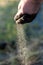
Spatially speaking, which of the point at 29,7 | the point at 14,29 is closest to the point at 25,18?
the point at 29,7

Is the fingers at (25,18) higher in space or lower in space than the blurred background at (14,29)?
lower

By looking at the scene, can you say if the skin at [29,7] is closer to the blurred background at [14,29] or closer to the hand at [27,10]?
the hand at [27,10]

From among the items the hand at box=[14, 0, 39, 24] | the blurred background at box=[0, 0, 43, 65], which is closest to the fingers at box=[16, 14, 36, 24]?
the hand at box=[14, 0, 39, 24]

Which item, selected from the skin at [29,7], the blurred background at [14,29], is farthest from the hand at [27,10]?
the blurred background at [14,29]

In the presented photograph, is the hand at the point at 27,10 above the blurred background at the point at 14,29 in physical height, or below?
below

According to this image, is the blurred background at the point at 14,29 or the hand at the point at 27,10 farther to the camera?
the blurred background at the point at 14,29

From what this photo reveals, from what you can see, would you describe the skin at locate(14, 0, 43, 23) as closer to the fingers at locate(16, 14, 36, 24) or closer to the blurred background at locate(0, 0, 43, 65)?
the fingers at locate(16, 14, 36, 24)

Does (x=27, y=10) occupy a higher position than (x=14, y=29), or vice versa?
(x=14, y=29)

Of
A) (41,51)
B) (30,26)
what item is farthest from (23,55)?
(30,26)

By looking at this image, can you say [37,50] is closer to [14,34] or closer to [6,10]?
[14,34]

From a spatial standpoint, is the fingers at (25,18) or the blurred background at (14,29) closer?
the fingers at (25,18)

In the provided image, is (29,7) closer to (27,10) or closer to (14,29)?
(27,10)
